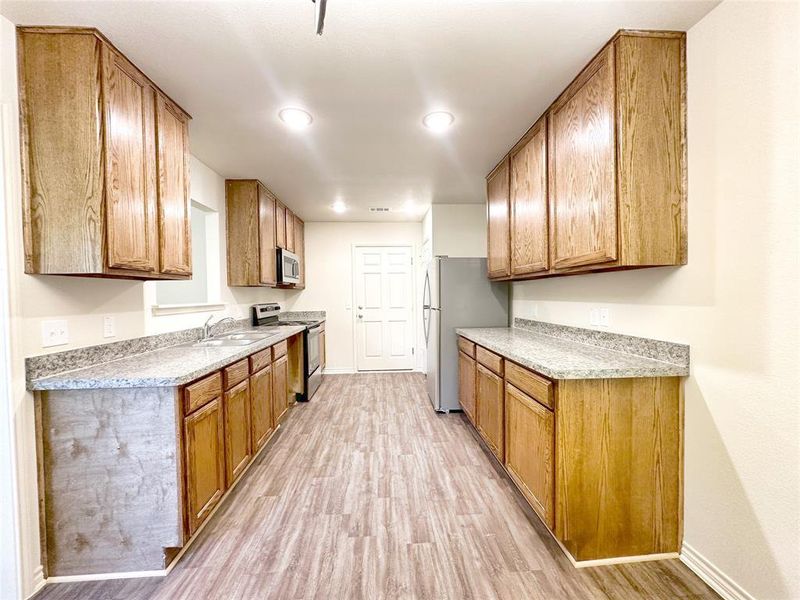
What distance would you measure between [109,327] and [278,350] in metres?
1.30

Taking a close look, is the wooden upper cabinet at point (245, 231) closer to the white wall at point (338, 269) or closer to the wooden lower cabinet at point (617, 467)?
the white wall at point (338, 269)

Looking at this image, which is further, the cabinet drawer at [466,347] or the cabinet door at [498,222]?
the cabinet drawer at [466,347]

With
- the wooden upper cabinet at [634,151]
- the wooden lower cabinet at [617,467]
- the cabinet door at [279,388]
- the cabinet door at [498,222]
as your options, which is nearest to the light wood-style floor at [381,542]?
the wooden lower cabinet at [617,467]

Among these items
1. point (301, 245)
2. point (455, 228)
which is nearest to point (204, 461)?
point (455, 228)

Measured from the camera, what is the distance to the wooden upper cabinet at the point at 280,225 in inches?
156

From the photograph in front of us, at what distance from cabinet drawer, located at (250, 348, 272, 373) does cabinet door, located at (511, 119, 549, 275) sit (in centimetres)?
205

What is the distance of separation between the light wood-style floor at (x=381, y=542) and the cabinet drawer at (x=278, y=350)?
2.44ft

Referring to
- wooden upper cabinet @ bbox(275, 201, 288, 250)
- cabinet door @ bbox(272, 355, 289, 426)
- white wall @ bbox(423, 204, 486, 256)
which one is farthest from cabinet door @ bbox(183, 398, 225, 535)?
white wall @ bbox(423, 204, 486, 256)

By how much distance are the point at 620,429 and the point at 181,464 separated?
2.01 m

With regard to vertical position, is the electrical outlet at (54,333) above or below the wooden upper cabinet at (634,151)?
below

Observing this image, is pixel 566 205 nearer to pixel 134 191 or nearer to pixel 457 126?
pixel 457 126

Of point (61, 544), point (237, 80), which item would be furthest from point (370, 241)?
point (61, 544)

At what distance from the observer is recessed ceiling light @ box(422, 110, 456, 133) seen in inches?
84.4

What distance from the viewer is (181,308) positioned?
2592 mm
